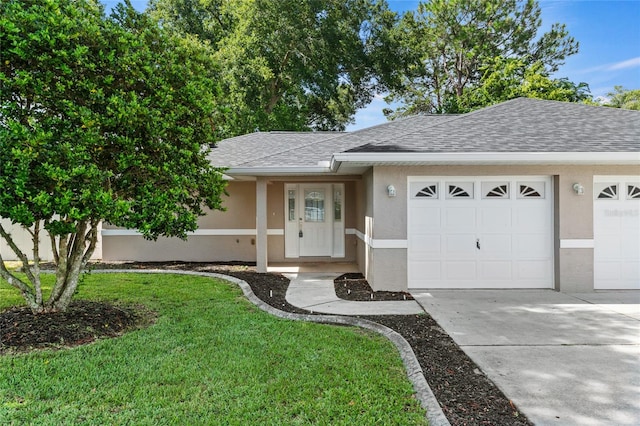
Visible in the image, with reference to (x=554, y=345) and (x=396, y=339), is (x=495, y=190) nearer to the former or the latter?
(x=554, y=345)

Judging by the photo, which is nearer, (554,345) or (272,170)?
(554,345)

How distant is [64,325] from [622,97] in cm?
4410

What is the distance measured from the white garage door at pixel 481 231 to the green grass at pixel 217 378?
318cm

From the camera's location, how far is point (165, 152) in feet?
16.0

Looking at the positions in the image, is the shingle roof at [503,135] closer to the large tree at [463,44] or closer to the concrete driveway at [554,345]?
the concrete driveway at [554,345]

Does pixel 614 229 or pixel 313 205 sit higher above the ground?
pixel 313 205

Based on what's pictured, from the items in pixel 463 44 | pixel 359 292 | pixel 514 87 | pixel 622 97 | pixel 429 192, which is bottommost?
pixel 359 292

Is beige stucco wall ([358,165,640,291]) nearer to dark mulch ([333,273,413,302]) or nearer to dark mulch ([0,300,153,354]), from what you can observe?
dark mulch ([333,273,413,302])

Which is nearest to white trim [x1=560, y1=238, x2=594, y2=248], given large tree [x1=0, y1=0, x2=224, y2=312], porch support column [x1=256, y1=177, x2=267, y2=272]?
porch support column [x1=256, y1=177, x2=267, y2=272]

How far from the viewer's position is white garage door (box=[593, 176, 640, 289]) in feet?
23.6

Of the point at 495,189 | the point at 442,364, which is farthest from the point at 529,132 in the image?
the point at 442,364

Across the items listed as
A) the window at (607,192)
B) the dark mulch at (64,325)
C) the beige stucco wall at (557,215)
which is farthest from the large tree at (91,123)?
the window at (607,192)

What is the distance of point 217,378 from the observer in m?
3.51

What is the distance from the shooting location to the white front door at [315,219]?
10820 millimetres
